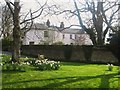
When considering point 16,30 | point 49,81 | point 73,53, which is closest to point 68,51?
point 73,53

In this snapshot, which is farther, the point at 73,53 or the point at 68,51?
the point at 68,51

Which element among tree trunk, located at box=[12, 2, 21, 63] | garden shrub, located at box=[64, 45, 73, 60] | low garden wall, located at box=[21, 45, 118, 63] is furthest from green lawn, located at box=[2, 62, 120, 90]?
garden shrub, located at box=[64, 45, 73, 60]

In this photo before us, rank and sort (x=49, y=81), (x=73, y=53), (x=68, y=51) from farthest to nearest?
(x=68, y=51), (x=73, y=53), (x=49, y=81)

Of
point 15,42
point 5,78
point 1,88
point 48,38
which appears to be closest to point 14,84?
point 1,88

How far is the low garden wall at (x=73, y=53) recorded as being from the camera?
26953 mm

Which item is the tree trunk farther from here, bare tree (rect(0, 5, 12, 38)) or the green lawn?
bare tree (rect(0, 5, 12, 38))

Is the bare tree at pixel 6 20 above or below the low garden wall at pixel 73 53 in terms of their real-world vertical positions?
above

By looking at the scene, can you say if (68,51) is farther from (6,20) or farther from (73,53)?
(6,20)

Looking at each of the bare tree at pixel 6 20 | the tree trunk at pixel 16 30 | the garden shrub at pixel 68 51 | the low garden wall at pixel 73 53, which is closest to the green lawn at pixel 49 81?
the tree trunk at pixel 16 30

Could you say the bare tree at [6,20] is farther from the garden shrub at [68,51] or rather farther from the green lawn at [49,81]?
the green lawn at [49,81]

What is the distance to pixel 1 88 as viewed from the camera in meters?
8.86

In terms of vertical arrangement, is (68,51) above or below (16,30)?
below

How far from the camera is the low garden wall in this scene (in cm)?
2695

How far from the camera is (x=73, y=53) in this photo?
30188 millimetres
